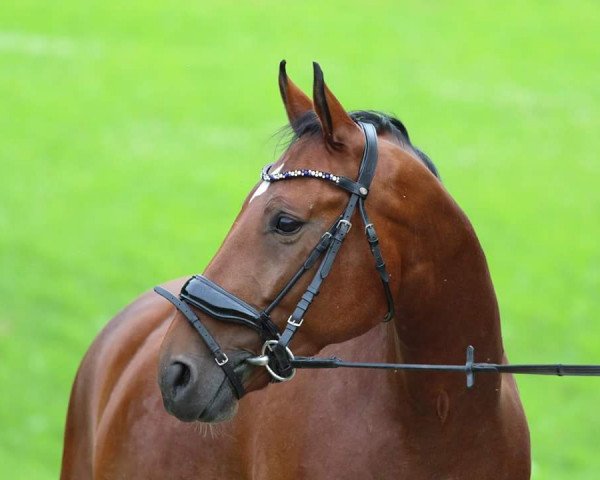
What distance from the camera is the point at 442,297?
162 inches

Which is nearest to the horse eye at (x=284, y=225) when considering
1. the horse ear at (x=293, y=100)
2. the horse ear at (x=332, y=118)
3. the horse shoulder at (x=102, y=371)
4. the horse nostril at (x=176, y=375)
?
the horse ear at (x=332, y=118)

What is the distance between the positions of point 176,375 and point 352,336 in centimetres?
62

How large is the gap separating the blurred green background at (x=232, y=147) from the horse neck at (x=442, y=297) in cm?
575

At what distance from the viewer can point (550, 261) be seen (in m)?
13.2

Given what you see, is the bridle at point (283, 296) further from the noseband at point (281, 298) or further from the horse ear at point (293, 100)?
the horse ear at point (293, 100)

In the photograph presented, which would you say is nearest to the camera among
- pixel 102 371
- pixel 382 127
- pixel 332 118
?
pixel 332 118

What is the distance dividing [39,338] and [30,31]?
10.5m

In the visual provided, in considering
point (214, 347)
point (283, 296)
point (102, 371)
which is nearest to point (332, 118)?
point (283, 296)

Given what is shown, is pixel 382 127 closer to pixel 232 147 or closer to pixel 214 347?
pixel 214 347

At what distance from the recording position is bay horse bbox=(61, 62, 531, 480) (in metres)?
3.83

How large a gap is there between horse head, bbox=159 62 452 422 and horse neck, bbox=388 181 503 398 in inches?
0.8

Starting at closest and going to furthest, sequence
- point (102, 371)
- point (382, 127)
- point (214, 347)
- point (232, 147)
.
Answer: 1. point (214, 347)
2. point (382, 127)
3. point (102, 371)
4. point (232, 147)

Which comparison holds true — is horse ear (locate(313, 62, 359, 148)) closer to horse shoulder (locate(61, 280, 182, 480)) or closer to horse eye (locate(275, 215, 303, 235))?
horse eye (locate(275, 215, 303, 235))

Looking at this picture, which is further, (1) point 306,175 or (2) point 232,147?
(2) point 232,147
